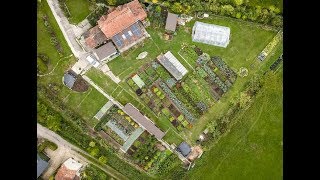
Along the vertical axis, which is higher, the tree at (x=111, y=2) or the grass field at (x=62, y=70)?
the tree at (x=111, y=2)

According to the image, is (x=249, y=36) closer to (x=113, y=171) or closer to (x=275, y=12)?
(x=275, y=12)

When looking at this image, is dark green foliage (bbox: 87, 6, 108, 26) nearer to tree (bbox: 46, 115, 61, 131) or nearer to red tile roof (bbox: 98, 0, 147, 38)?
red tile roof (bbox: 98, 0, 147, 38)

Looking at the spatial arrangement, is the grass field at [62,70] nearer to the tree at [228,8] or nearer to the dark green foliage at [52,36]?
the dark green foliage at [52,36]

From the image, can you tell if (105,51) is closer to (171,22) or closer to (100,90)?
(100,90)

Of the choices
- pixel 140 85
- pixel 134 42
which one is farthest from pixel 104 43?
pixel 140 85

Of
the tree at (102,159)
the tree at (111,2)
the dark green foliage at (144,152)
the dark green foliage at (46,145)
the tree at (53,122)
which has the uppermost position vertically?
the tree at (111,2)

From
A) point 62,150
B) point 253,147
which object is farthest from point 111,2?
point 253,147

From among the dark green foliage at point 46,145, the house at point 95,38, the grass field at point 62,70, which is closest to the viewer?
the dark green foliage at point 46,145

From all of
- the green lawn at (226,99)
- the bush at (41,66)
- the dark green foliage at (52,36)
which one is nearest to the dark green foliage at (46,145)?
A: the bush at (41,66)
